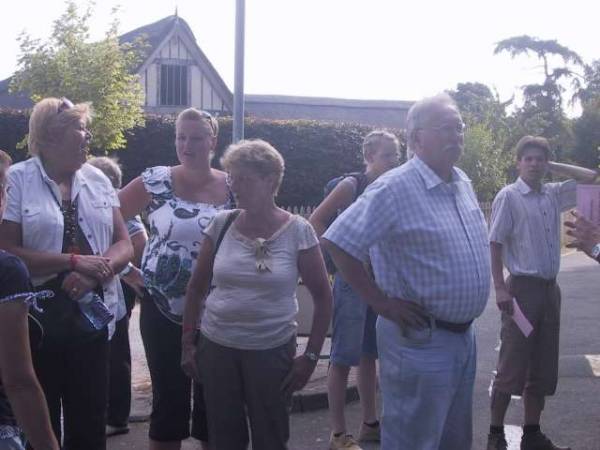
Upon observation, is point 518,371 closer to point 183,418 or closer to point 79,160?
point 183,418

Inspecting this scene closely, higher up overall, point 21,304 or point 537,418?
point 21,304

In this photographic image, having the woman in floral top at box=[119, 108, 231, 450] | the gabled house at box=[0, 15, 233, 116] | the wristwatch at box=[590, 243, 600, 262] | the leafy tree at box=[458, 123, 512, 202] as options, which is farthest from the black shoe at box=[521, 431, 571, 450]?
the gabled house at box=[0, 15, 233, 116]

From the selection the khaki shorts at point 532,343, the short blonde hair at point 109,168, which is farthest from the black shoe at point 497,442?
the short blonde hair at point 109,168

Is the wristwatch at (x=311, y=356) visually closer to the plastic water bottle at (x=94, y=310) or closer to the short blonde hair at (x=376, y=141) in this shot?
the plastic water bottle at (x=94, y=310)

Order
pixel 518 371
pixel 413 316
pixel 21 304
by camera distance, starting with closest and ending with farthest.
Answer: pixel 21 304 → pixel 413 316 → pixel 518 371

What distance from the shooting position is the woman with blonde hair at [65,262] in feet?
12.4

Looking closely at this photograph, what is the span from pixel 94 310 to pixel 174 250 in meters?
0.78

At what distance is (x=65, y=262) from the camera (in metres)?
3.79

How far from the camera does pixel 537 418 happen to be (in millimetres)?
5832

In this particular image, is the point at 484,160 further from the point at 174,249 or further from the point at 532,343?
the point at 174,249

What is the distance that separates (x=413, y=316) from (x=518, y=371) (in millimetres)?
2234

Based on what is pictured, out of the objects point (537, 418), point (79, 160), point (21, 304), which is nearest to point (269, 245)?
point (79, 160)

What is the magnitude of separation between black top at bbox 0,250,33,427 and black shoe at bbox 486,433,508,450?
3693mm

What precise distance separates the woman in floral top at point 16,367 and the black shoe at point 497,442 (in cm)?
360
